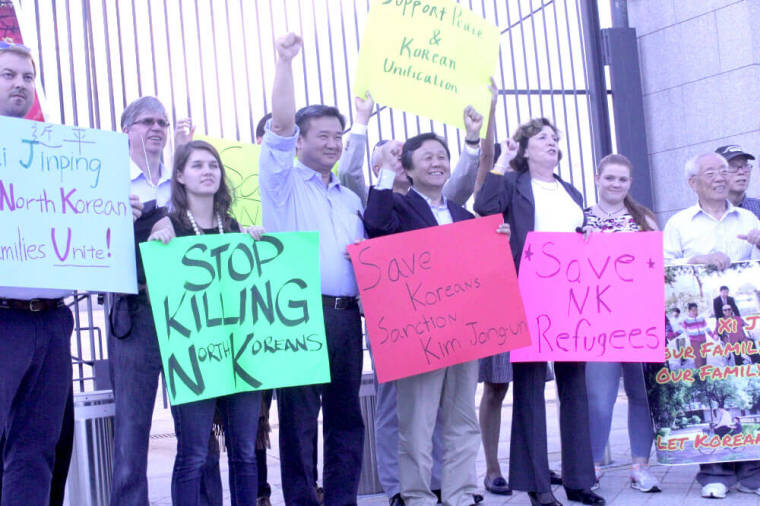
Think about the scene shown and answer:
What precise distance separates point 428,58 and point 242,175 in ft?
4.31

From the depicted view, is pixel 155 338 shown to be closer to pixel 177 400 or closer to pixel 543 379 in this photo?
pixel 177 400

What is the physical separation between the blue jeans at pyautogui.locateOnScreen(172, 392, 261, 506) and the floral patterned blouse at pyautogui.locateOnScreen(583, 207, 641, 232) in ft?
7.28

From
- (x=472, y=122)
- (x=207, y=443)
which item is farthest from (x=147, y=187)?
(x=472, y=122)

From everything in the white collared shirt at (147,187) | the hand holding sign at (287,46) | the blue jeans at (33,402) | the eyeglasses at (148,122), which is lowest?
the blue jeans at (33,402)

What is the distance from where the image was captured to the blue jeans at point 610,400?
200 inches

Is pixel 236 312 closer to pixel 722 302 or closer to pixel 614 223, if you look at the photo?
pixel 614 223

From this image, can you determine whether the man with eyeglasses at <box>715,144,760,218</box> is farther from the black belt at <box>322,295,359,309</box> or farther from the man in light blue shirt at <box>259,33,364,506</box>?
the black belt at <box>322,295,359,309</box>

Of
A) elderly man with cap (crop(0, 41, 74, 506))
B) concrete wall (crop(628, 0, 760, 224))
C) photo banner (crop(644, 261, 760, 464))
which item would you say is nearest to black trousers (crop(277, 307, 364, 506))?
elderly man with cap (crop(0, 41, 74, 506))

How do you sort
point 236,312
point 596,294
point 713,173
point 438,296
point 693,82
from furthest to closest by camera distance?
point 693,82
point 713,173
point 596,294
point 438,296
point 236,312

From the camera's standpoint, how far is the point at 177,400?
11.6 ft

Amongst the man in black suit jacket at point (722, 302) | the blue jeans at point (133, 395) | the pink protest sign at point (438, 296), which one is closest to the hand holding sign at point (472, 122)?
the pink protest sign at point (438, 296)

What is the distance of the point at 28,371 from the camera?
11.3ft

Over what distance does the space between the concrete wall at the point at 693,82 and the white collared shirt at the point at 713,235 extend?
2.66m

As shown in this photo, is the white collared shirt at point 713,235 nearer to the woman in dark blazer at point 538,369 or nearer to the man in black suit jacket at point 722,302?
the man in black suit jacket at point 722,302
